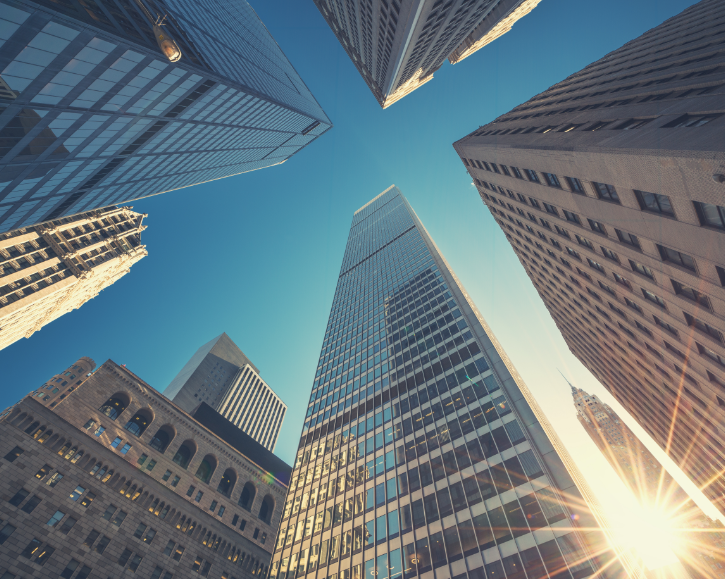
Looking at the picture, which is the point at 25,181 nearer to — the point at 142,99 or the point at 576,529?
the point at 142,99

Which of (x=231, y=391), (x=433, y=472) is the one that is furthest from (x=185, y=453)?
(x=231, y=391)

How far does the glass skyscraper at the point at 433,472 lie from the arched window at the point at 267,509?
28.6m

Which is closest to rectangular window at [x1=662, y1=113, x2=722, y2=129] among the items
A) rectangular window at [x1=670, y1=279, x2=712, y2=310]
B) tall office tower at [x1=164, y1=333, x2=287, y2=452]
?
rectangular window at [x1=670, y1=279, x2=712, y2=310]

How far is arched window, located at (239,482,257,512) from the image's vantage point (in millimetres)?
68469

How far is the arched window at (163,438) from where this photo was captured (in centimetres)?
6062

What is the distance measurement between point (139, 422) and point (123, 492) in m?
15.7

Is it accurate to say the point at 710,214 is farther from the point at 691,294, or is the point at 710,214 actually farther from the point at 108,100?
the point at 108,100

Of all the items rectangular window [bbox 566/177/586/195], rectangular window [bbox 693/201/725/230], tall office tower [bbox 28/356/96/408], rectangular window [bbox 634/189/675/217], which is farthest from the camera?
tall office tower [bbox 28/356/96/408]

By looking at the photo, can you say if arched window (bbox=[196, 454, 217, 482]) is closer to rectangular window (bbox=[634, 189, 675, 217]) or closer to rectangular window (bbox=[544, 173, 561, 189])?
rectangular window (bbox=[544, 173, 561, 189])

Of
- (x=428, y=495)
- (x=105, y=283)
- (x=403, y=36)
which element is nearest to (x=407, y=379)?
(x=428, y=495)

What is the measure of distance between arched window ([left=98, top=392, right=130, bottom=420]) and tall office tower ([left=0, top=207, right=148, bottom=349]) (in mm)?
21295

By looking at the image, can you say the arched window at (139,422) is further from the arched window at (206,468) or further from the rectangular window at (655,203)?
the rectangular window at (655,203)

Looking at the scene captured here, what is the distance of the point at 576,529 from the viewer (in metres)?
25.2

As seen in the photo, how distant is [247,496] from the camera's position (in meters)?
71.3
